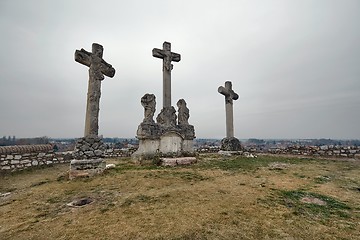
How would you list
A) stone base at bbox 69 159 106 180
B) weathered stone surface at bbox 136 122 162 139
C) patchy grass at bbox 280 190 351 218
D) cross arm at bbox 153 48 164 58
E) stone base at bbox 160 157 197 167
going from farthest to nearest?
cross arm at bbox 153 48 164 58 < weathered stone surface at bbox 136 122 162 139 < stone base at bbox 160 157 197 167 < stone base at bbox 69 159 106 180 < patchy grass at bbox 280 190 351 218

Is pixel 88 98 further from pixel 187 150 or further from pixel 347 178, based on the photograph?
pixel 347 178

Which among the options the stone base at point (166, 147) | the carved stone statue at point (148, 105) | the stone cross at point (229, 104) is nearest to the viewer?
the stone base at point (166, 147)

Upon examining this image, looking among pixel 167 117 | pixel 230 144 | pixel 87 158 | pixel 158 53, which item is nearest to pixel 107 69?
pixel 87 158

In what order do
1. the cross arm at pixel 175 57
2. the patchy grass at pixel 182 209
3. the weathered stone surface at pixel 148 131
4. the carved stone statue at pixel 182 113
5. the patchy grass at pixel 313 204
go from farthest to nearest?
the cross arm at pixel 175 57 < the carved stone statue at pixel 182 113 < the weathered stone surface at pixel 148 131 < the patchy grass at pixel 313 204 < the patchy grass at pixel 182 209

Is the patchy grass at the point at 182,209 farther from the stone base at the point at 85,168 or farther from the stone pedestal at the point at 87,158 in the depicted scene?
the stone pedestal at the point at 87,158

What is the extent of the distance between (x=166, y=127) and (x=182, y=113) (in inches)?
56.9

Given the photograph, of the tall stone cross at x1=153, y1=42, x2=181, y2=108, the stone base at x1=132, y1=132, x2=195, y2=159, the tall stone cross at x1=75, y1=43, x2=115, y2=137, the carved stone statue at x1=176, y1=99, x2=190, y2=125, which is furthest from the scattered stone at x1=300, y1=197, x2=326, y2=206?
the tall stone cross at x1=153, y1=42, x2=181, y2=108

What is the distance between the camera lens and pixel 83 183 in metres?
6.43

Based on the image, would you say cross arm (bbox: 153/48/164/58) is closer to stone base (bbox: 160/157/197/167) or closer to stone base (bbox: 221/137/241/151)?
stone base (bbox: 160/157/197/167)

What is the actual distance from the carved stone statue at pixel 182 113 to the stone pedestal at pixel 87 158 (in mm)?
4871

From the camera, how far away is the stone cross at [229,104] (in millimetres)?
14387

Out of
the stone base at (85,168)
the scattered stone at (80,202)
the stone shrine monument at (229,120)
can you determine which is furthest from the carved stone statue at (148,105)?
the stone shrine monument at (229,120)

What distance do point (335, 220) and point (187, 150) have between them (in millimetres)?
8044

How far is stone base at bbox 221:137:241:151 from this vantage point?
13867mm
